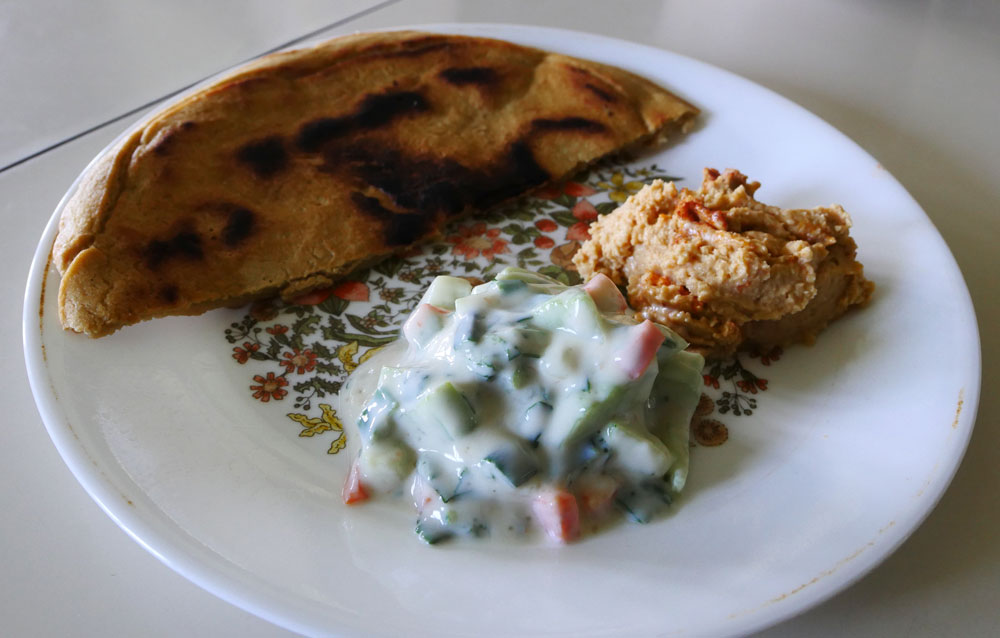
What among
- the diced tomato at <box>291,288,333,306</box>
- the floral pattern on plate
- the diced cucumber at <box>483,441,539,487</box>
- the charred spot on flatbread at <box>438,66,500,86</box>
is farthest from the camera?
the charred spot on flatbread at <box>438,66,500,86</box>

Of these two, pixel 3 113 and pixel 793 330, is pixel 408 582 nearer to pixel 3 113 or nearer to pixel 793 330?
pixel 793 330

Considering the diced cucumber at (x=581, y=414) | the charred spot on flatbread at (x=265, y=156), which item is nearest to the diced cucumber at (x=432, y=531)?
the diced cucumber at (x=581, y=414)

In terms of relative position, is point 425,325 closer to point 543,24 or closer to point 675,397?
point 675,397

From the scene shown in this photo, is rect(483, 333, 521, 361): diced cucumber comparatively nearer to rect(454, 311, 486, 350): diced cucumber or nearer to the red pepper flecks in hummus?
rect(454, 311, 486, 350): diced cucumber

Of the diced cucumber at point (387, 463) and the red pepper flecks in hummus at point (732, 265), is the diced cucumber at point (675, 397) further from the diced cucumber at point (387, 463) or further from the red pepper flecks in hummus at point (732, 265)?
the diced cucumber at point (387, 463)

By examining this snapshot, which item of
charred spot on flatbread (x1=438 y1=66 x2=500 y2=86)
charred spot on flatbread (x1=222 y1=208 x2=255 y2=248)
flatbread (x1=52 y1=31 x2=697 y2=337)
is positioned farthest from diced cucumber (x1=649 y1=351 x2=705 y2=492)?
charred spot on flatbread (x1=438 y1=66 x2=500 y2=86)

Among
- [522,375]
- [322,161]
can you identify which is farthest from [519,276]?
[322,161]
